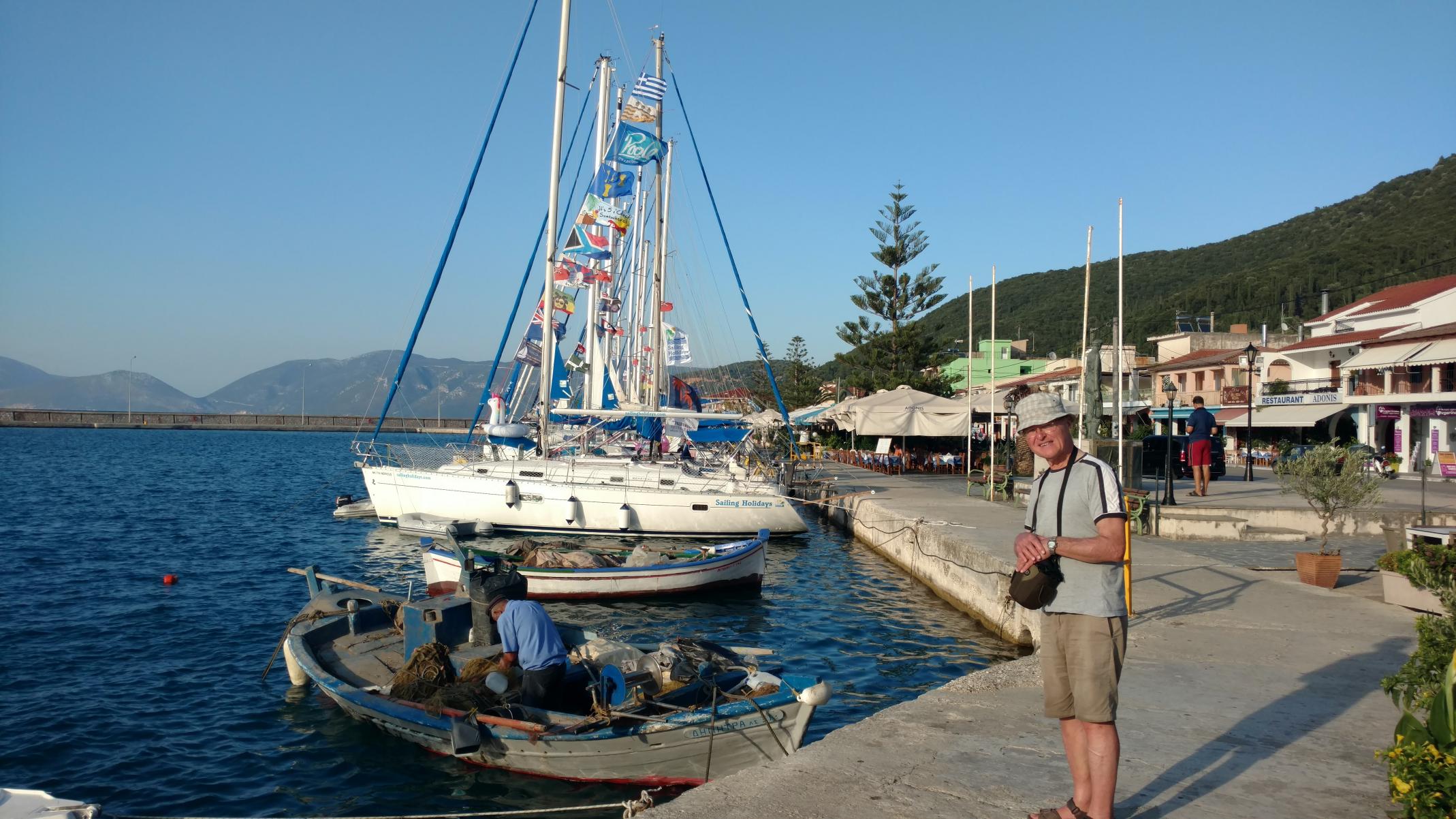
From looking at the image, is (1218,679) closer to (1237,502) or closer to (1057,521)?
(1057,521)

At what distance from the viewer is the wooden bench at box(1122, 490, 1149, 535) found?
14281 millimetres

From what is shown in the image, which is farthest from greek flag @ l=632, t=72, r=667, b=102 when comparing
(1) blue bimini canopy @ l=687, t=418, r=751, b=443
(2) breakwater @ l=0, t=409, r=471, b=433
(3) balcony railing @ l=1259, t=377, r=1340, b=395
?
(2) breakwater @ l=0, t=409, r=471, b=433

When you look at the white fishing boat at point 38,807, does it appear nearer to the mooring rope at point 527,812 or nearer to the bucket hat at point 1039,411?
the mooring rope at point 527,812

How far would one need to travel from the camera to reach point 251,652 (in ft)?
39.3

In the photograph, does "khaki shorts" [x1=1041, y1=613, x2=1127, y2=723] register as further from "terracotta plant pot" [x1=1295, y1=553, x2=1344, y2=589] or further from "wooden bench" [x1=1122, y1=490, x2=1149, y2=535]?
"wooden bench" [x1=1122, y1=490, x2=1149, y2=535]

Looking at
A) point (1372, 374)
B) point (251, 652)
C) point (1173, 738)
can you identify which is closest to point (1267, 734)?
point (1173, 738)

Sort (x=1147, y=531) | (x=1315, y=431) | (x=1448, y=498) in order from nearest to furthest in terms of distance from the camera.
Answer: (x=1147, y=531), (x=1448, y=498), (x=1315, y=431)

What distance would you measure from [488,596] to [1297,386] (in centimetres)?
4200

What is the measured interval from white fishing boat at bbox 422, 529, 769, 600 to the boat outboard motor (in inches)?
185

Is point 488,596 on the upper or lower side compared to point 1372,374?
lower

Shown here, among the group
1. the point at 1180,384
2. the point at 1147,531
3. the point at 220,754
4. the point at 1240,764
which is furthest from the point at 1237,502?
the point at 1180,384

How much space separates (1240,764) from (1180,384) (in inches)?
1945

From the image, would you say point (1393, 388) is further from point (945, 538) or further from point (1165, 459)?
point (945, 538)

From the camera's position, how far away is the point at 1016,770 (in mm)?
4750
